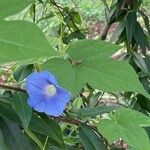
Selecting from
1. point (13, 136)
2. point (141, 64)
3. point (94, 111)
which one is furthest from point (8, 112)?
point (141, 64)

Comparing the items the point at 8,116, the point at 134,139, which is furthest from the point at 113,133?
the point at 8,116

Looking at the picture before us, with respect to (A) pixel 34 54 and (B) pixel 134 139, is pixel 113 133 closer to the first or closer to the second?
(B) pixel 134 139

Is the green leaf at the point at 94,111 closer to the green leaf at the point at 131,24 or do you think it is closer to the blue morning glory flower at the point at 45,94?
the blue morning glory flower at the point at 45,94

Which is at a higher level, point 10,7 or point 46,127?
point 10,7

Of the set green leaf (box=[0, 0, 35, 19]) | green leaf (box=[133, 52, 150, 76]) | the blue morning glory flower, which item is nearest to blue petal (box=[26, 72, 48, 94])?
the blue morning glory flower

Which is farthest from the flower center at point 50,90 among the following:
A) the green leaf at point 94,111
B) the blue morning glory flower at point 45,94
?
the green leaf at point 94,111

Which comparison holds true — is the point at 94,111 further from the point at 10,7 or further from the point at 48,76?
the point at 10,7
